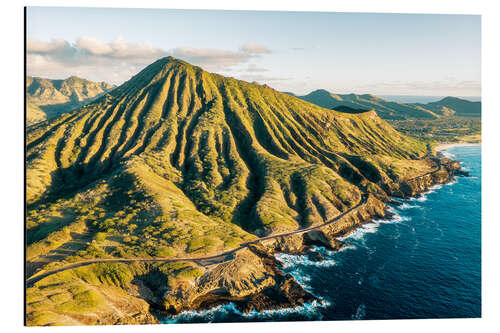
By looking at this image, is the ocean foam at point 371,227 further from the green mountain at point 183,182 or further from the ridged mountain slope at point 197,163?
the ridged mountain slope at point 197,163

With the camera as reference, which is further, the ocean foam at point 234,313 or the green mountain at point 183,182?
the green mountain at point 183,182

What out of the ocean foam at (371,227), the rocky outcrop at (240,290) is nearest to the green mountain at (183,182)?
the rocky outcrop at (240,290)

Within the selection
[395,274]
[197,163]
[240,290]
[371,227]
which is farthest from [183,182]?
[395,274]

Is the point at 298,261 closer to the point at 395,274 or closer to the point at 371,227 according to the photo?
the point at 395,274

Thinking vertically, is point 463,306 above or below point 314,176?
below
